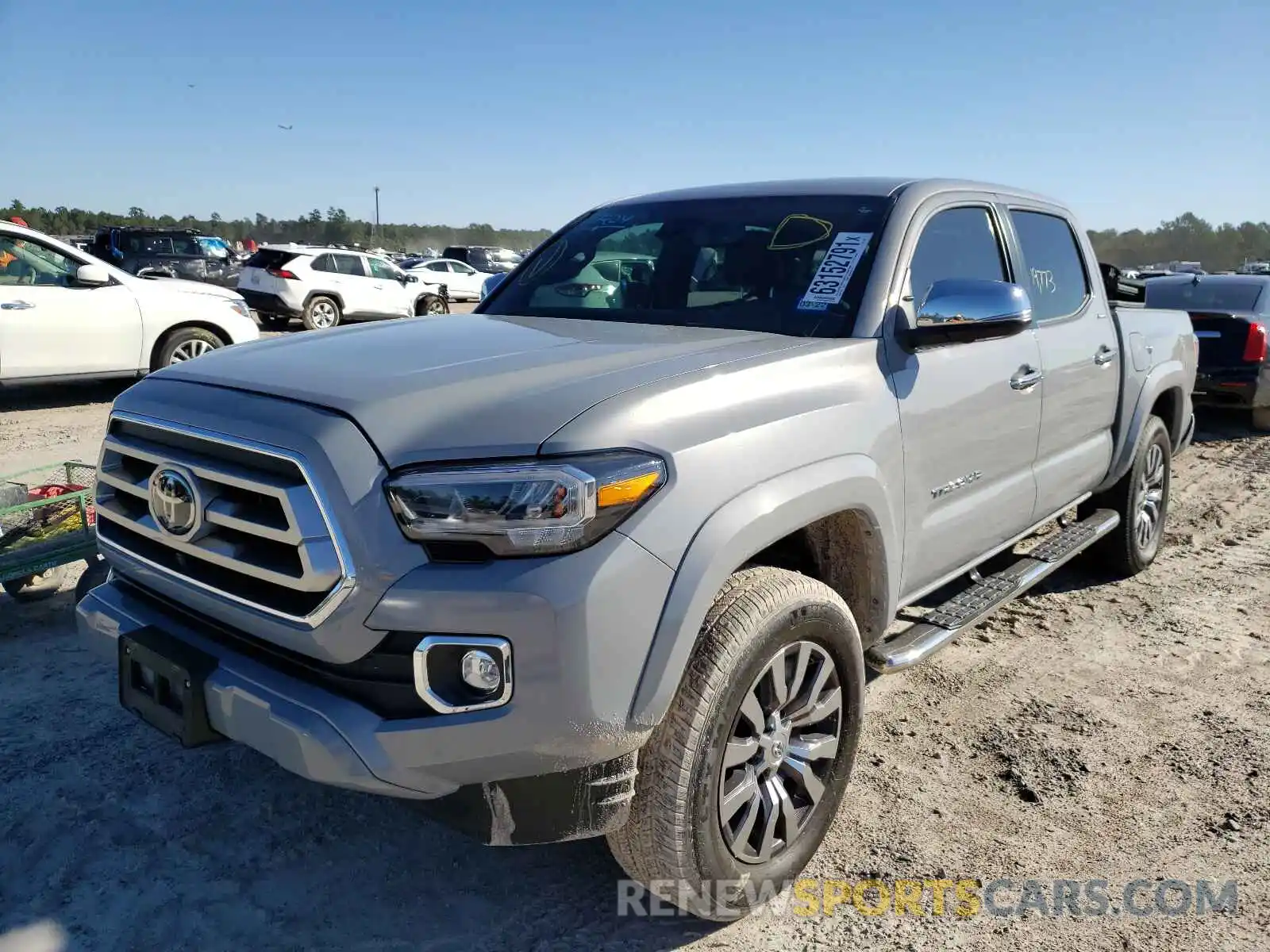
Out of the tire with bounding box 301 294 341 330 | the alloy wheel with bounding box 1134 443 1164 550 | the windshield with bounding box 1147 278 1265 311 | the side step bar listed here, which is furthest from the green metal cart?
the tire with bounding box 301 294 341 330

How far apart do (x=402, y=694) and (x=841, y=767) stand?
1.37 metres

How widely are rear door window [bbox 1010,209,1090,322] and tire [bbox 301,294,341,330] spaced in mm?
14732

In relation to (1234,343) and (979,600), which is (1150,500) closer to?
(979,600)

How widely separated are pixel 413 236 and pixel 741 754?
3545 inches

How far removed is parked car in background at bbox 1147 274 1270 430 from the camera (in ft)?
30.8

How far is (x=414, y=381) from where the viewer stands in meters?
2.34

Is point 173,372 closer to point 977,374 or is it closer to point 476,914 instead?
point 476,914

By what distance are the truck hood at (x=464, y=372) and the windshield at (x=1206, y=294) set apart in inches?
358

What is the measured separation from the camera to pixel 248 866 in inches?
107

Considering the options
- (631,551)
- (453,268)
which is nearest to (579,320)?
(631,551)

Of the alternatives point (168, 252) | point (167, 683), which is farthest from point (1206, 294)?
point (168, 252)

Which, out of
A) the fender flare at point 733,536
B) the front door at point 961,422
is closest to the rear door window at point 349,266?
the front door at point 961,422

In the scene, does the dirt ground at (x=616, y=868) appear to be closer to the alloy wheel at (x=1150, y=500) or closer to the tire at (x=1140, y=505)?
the tire at (x=1140, y=505)

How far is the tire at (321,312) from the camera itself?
17.4 meters
